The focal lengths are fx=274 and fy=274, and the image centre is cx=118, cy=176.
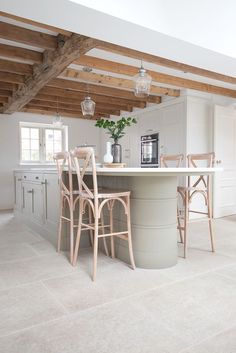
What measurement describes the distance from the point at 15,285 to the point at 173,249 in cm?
140

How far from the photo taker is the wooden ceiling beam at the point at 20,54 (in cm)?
322

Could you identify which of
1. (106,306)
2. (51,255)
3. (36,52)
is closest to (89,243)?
(51,255)

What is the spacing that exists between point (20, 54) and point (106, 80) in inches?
58.0

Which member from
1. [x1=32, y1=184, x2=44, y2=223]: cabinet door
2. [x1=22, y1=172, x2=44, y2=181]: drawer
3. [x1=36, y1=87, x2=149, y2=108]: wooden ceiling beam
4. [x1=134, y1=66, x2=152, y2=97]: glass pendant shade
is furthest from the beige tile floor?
[x1=36, y1=87, x2=149, y2=108]: wooden ceiling beam

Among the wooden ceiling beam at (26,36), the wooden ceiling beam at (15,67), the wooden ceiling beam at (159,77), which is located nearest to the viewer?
the wooden ceiling beam at (26,36)

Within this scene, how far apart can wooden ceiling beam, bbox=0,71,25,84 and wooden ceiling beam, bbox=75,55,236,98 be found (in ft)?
2.63

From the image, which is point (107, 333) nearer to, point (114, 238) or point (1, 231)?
point (114, 238)

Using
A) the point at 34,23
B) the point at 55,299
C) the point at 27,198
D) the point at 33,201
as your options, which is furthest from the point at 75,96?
the point at 55,299

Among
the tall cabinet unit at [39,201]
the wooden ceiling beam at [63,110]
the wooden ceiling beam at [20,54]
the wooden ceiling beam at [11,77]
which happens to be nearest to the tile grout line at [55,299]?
the tall cabinet unit at [39,201]

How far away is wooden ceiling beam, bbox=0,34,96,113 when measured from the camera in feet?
9.17

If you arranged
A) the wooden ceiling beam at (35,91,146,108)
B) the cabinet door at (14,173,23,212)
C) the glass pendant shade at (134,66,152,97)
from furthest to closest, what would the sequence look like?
the wooden ceiling beam at (35,91,146,108) → the cabinet door at (14,173,23,212) → the glass pendant shade at (134,66,152,97)

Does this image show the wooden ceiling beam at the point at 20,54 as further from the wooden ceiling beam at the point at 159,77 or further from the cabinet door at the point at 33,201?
the cabinet door at the point at 33,201

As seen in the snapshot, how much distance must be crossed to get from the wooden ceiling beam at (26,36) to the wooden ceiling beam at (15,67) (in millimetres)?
978

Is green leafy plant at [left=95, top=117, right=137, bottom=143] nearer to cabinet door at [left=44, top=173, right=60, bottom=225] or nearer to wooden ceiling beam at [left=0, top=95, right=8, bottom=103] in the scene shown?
cabinet door at [left=44, top=173, right=60, bottom=225]
